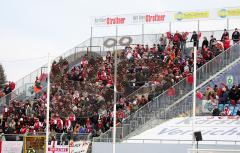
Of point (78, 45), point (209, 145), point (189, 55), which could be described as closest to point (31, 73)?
point (78, 45)

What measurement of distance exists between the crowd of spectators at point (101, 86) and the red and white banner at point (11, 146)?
1.98m

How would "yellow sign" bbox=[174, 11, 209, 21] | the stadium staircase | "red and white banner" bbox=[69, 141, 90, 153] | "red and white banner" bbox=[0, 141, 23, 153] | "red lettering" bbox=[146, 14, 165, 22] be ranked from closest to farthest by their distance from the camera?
"red and white banner" bbox=[69, 141, 90, 153]
the stadium staircase
"red and white banner" bbox=[0, 141, 23, 153]
"yellow sign" bbox=[174, 11, 209, 21]
"red lettering" bbox=[146, 14, 165, 22]

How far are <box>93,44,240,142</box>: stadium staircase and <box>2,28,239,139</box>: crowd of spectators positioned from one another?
955mm

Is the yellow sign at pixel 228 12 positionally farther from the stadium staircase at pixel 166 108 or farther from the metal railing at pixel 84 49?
the stadium staircase at pixel 166 108

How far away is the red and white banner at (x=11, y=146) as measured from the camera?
106 feet

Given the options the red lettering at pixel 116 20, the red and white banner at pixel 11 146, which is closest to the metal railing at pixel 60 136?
the red and white banner at pixel 11 146

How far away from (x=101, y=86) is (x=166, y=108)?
5.83 m

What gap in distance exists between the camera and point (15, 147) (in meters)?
32.4

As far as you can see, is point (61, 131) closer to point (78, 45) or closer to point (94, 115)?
point (94, 115)

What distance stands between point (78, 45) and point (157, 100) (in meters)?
17.7

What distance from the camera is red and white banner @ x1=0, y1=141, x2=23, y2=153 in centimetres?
3222

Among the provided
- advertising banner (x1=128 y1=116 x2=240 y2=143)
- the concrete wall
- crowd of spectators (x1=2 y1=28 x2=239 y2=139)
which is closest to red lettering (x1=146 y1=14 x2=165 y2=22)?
crowd of spectators (x1=2 y1=28 x2=239 y2=139)

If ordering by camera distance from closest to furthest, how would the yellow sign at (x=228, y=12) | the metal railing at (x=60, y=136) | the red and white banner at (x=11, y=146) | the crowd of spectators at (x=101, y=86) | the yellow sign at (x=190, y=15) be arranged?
1. the metal railing at (x=60, y=136)
2. the red and white banner at (x=11, y=146)
3. the crowd of spectators at (x=101, y=86)
4. the yellow sign at (x=228, y=12)
5. the yellow sign at (x=190, y=15)

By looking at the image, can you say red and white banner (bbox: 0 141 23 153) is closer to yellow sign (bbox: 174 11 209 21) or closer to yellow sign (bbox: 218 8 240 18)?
yellow sign (bbox: 174 11 209 21)
